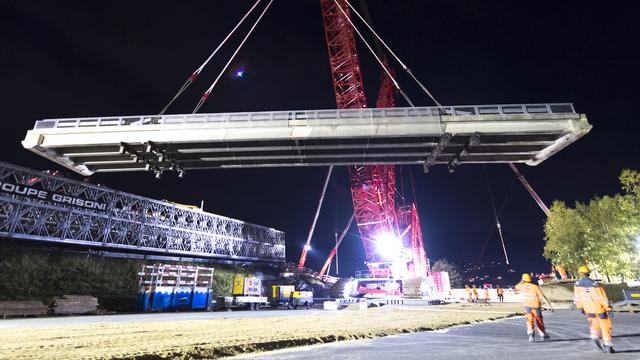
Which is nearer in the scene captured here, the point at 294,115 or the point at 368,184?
the point at 294,115

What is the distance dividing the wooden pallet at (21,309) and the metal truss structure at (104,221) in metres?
13.0

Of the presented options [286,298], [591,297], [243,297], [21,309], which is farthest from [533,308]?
[286,298]

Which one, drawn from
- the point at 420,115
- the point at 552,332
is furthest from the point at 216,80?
the point at 552,332

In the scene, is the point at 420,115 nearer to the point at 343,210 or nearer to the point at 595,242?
the point at 595,242

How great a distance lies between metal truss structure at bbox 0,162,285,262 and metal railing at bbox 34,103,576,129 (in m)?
18.3

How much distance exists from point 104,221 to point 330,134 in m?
33.7

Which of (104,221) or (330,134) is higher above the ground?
(330,134)

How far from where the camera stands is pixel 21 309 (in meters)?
21.6

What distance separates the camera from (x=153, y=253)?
153 ft

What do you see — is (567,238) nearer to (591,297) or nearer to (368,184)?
(368,184)

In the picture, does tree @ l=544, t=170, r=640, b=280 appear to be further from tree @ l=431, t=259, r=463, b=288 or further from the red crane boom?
tree @ l=431, t=259, r=463, b=288

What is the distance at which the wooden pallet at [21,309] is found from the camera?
20.7m

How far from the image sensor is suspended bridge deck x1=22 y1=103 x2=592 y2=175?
18.8 meters

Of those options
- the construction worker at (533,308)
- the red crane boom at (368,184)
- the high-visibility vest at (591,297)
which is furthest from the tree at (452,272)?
the high-visibility vest at (591,297)
